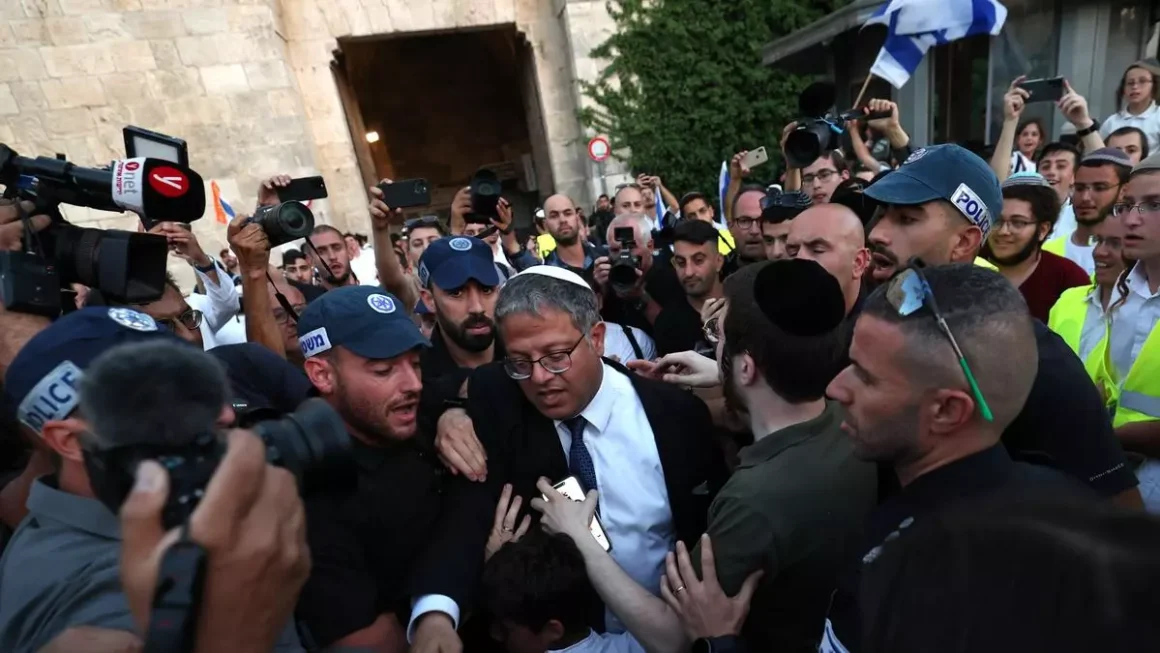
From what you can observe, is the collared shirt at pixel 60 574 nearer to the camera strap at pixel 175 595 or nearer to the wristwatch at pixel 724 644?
the camera strap at pixel 175 595

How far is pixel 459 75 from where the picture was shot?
59.6 ft

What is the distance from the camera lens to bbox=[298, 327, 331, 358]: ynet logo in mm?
1769

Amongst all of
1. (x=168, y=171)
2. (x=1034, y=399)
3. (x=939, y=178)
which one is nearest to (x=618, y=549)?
(x=1034, y=399)

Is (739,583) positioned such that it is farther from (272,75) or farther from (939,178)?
(272,75)

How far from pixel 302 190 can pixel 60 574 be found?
2.41 meters

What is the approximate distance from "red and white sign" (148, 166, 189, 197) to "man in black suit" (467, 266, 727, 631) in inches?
43.8

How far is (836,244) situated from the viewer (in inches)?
93.7

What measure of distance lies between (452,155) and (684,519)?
1879 centimetres

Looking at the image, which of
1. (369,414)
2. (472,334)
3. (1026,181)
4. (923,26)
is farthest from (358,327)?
(923,26)

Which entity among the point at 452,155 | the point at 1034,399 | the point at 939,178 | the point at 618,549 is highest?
the point at 452,155

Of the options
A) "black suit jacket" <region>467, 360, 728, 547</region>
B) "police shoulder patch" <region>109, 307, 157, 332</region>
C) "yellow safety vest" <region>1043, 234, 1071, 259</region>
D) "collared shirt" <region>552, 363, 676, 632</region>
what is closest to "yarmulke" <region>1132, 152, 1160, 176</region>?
"yellow safety vest" <region>1043, 234, 1071, 259</region>

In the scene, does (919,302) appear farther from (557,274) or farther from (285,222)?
(285,222)

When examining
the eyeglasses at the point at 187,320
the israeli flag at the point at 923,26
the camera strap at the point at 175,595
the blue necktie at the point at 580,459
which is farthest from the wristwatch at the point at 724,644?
the israeli flag at the point at 923,26

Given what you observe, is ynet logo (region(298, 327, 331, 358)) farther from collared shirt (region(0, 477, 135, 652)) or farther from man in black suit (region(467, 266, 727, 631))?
collared shirt (region(0, 477, 135, 652))
